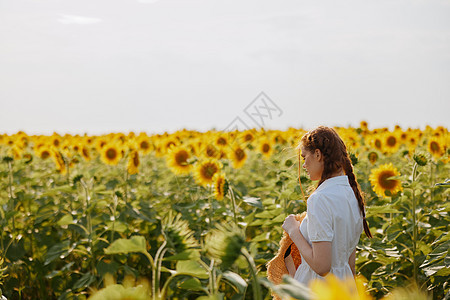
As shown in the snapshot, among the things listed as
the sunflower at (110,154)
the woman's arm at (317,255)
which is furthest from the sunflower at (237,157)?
the woman's arm at (317,255)

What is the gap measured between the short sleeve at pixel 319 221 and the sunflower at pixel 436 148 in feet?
15.0

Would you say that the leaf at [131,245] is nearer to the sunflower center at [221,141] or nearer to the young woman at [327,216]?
the young woman at [327,216]

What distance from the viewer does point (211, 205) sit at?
404 cm

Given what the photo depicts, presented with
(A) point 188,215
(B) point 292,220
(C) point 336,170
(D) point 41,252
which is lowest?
(D) point 41,252

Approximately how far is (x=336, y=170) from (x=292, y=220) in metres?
0.31

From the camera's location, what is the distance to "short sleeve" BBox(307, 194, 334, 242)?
215 centimetres

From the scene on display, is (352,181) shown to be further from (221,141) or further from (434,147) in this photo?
(434,147)

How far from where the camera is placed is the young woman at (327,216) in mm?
2154

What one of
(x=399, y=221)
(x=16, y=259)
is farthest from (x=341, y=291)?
(x=16, y=259)

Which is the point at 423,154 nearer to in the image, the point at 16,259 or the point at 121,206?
the point at 121,206

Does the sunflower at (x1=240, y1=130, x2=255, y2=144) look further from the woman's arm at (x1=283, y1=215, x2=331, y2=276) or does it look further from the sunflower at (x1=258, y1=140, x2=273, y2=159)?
the woman's arm at (x1=283, y1=215, x2=331, y2=276)

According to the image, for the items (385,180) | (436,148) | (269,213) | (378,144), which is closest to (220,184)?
(269,213)

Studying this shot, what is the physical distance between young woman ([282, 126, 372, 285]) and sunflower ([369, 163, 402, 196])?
1.93m

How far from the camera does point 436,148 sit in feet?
20.8
